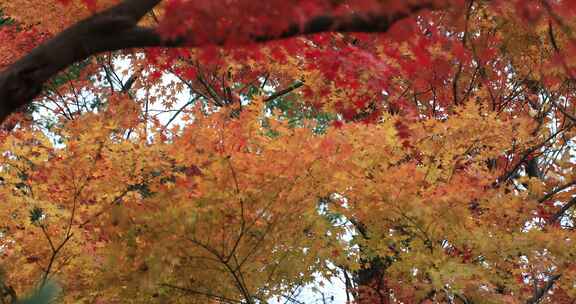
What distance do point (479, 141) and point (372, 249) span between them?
1955mm

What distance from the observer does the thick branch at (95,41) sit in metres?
3.97

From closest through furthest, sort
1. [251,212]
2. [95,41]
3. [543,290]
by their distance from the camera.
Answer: [95,41], [251,212], [543,290]

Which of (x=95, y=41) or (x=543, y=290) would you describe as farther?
(x=543, y=290)

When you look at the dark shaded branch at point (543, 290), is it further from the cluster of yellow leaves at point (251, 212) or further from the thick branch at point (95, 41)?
the thick branch at point (95, 41)


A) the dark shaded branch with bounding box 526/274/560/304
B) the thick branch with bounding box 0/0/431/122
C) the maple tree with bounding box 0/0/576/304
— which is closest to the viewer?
the thick branch with bounding box 0/0/431/122

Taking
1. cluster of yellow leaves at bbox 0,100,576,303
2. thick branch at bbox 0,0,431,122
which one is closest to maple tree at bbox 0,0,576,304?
cluster of yellow leaves at bbox 0,100,576,303

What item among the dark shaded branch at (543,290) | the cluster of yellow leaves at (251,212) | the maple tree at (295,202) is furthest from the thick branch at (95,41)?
the dark shaded branch at (543,290)

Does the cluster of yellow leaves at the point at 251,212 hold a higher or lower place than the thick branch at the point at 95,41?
higher

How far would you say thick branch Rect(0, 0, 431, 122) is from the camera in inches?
156

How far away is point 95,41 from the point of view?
4.02 metres

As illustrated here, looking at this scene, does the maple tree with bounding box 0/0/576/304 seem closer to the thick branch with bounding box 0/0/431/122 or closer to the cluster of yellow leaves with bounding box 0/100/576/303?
the cluster of yellow leaves with bounding box 0/100/576/303

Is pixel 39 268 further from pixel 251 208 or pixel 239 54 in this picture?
pixel 239 54

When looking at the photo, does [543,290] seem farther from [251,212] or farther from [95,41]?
[95,41]

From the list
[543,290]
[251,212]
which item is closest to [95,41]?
[251,212]
